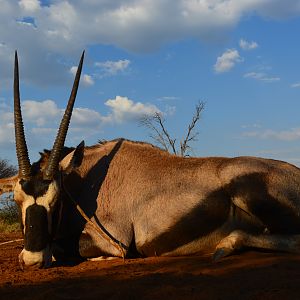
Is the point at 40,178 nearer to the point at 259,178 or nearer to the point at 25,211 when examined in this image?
the point at 25,211

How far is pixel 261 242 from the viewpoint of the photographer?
5.96 m

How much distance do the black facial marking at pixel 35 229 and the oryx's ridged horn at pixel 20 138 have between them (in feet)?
1.66

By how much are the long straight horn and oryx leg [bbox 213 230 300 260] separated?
2262mm

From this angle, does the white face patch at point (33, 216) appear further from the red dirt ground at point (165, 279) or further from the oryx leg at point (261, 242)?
the oryx leg at point (261, 242)

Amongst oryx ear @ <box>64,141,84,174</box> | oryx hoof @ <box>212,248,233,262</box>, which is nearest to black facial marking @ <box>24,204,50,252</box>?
oryx ear @ <box>64,141,84,174</box>

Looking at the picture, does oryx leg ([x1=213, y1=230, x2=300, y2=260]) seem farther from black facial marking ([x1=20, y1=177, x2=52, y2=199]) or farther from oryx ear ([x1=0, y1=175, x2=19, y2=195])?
oryx ear ([x1=0, y1=175, x2=19, y2=195])

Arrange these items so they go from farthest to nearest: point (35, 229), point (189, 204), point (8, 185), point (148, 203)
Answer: point (8, 185)
point (148, 203)
point (189, 204)
point (35, 229)

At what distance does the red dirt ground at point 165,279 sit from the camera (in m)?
3.91

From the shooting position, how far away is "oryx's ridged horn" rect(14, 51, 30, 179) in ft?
20.7

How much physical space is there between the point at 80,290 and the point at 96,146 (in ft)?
10.8

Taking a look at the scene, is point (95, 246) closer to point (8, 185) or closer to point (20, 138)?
point (8, 185)

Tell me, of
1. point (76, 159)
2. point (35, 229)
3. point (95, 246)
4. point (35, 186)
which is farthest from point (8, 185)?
point (95, 246)

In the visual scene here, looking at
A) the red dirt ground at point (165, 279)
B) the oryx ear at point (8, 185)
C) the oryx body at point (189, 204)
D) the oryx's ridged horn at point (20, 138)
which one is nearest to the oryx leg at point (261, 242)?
the oryx body at point (189, 204)

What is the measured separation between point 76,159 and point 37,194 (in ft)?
3.12
